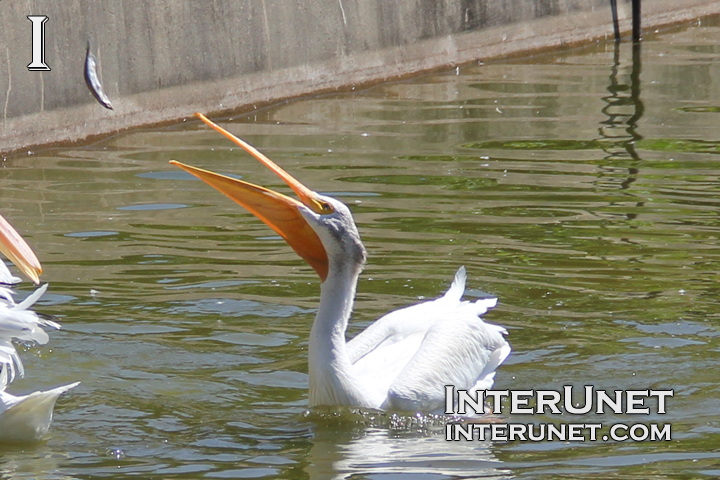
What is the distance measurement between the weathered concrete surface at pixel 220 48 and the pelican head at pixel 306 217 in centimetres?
445

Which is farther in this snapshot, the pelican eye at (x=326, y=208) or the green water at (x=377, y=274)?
the pelican eye at (x=326, y=208)

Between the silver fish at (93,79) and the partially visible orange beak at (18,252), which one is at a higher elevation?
the silver fish at (93,79)

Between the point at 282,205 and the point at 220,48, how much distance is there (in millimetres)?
5500

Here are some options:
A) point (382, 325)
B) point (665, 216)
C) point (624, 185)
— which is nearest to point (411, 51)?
point (624, 185)

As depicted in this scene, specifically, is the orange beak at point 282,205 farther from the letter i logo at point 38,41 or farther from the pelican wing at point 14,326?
the letter i logo at point 38,41

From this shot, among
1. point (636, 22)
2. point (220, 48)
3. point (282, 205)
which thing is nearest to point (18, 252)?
point (282, 205)

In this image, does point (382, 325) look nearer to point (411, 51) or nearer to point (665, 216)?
point (665, 216)

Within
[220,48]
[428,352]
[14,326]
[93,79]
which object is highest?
[220,48]

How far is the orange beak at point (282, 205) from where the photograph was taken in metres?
3.98

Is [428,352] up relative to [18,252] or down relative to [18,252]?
down

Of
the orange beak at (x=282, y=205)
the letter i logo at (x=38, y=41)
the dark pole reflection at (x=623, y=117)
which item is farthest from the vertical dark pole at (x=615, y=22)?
the orange beak at (x=282, y=205)

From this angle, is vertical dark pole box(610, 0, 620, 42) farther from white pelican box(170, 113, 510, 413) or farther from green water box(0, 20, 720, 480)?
white pelican box(170, 113, 510, 413)

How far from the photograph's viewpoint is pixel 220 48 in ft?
30.5

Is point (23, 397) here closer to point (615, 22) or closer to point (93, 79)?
point (93, 79)
